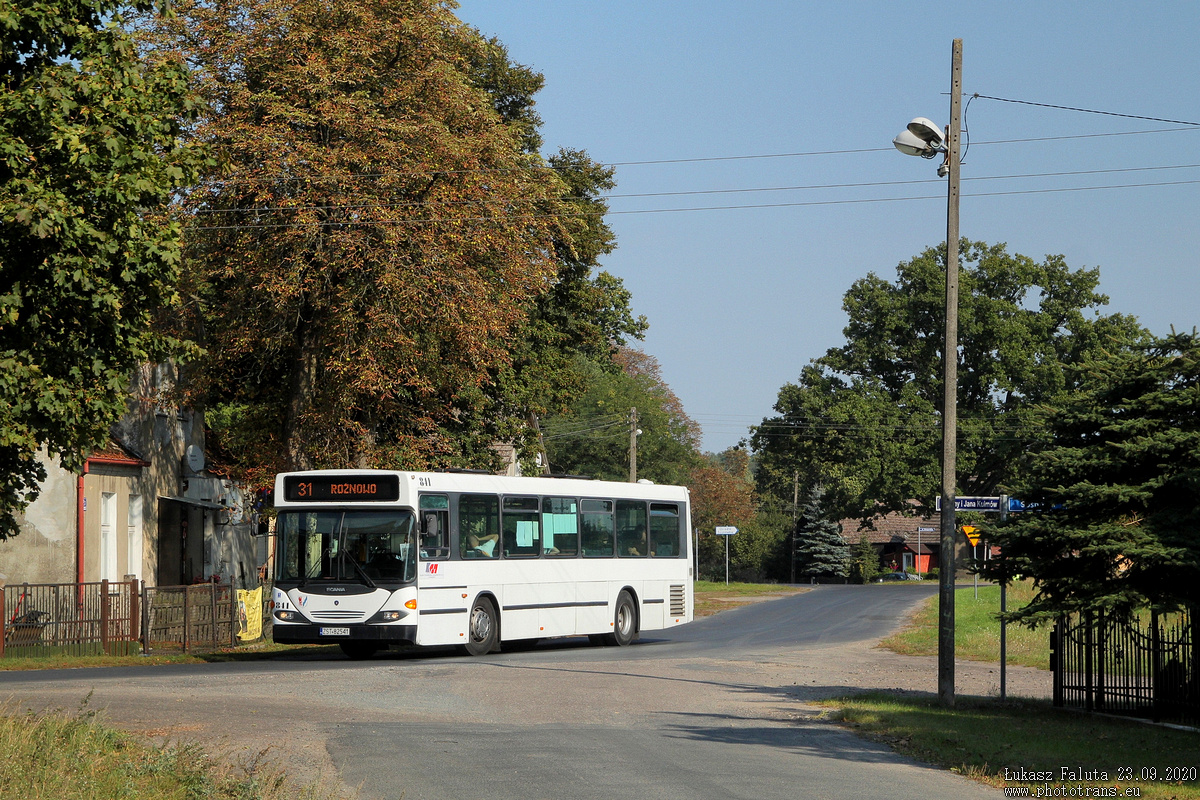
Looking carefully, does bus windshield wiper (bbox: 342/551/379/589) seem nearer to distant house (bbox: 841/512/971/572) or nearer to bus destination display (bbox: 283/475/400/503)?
bus destination display (bbox: 283/475/400/503)

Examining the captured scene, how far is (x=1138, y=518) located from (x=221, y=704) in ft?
34.1

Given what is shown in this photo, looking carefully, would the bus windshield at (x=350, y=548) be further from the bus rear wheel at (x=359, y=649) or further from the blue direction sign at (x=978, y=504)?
the blue direction sign at (x=978, y=504)

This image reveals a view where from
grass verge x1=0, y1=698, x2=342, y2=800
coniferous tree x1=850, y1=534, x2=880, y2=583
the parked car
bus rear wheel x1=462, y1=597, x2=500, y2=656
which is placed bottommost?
the parked car

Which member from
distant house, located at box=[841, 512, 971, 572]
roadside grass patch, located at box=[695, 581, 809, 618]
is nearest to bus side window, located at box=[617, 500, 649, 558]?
roadside grass patch, located at box=[695, 581, 809, 618]

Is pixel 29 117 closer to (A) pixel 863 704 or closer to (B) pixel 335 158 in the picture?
(A) pixel 863 704

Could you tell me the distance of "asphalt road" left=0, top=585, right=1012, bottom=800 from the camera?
33.1 ft

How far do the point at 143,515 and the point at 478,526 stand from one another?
13.5 meters

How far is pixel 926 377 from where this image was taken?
72.8 m

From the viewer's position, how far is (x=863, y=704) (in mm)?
15727

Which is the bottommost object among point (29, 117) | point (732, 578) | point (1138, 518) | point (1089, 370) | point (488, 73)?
point (732, 578)

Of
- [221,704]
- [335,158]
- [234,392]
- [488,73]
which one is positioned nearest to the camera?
[221,704]

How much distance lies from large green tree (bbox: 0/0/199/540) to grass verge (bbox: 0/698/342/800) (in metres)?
2.27

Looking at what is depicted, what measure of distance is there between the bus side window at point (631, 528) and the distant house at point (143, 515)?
7.12m

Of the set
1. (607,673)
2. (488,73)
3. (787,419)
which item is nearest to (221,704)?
(607,673)
